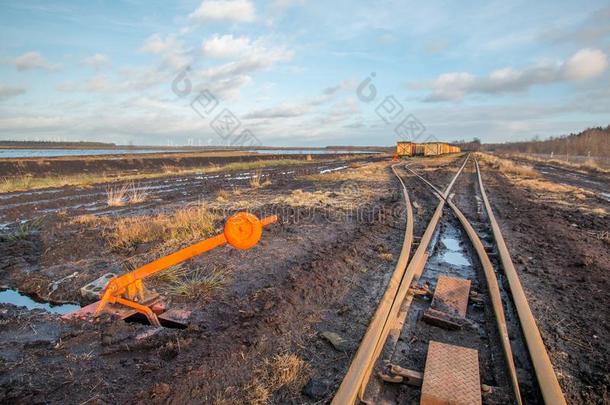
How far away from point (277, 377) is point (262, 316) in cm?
107

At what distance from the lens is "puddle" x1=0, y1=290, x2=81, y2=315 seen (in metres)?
4.95

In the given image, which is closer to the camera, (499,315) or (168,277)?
(499,315)

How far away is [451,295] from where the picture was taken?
4.50 metres

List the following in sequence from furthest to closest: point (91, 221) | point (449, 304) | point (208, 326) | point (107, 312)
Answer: point (91, 221) → point (449, 304) → point (107, 312) → point (208, 326)

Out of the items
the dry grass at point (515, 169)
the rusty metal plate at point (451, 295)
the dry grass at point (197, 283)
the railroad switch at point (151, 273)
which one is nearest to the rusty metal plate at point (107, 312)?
the railroad switch at point (151, 273)

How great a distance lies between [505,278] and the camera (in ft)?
17.3

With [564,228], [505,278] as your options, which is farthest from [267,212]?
[564,228]

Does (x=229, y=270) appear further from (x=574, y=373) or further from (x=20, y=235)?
(x=20, y=235)

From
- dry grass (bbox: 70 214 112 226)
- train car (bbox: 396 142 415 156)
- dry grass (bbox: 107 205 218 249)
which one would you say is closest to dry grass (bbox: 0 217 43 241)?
dry grass (bbox: 70 214 112 226)

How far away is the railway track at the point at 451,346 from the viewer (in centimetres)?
278

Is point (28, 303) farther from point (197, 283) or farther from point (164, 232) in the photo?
point (164, 232)

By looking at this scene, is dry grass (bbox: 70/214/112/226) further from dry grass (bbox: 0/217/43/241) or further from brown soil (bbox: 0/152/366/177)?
brown soil (bbox: 0/152/366/177)

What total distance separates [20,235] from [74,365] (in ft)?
21.7

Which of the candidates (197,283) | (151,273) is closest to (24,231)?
(197,283)
